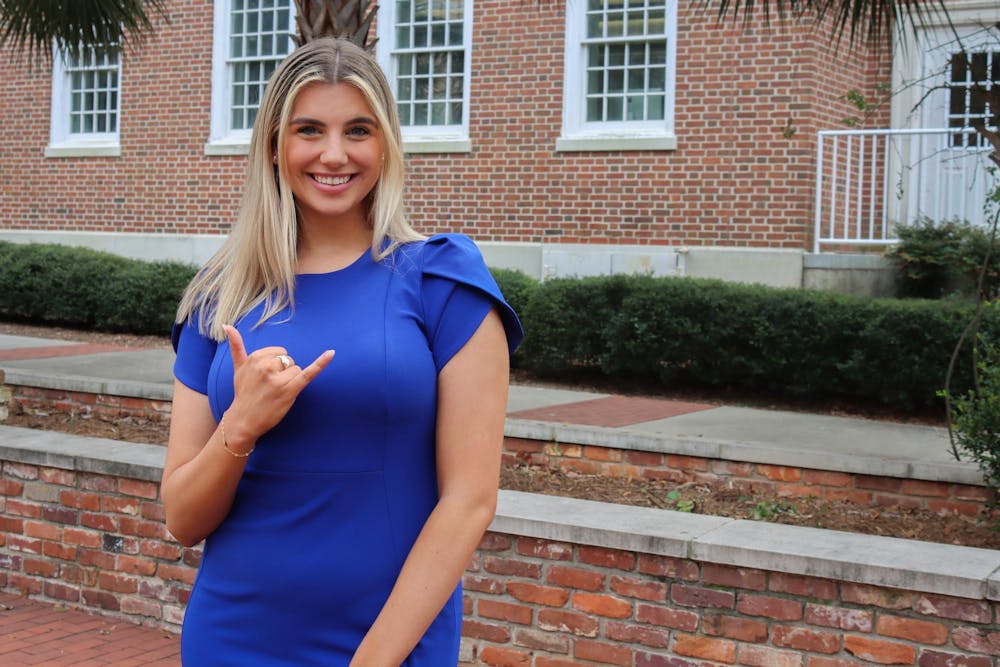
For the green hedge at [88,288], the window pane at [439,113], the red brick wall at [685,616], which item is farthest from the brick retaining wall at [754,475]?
the window pane at [439,113]

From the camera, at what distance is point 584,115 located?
12.7 meters

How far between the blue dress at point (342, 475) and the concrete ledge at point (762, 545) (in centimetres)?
214

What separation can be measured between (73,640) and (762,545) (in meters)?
2.87

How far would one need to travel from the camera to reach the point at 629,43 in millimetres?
12531

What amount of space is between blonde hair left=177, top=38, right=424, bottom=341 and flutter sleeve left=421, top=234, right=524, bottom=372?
109 mm

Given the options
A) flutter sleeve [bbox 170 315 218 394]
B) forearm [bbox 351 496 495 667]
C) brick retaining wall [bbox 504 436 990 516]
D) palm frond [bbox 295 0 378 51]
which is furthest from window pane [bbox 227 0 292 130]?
forearm [bbox 351 496 495 667]

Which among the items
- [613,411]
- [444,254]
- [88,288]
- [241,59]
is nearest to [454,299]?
[444,254]

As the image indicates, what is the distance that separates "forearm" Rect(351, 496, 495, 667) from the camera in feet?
5.76

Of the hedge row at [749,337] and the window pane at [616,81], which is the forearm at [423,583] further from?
the window pane at [616,81]

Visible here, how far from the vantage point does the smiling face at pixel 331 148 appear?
1.93m

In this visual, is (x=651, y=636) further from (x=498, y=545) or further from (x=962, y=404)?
(x=962, y=404)

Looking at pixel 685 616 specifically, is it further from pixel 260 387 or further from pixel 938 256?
pixel 938 256

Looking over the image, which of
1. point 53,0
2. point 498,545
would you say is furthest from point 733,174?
point 498,545

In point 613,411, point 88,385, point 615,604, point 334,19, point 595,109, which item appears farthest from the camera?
point 595,109
